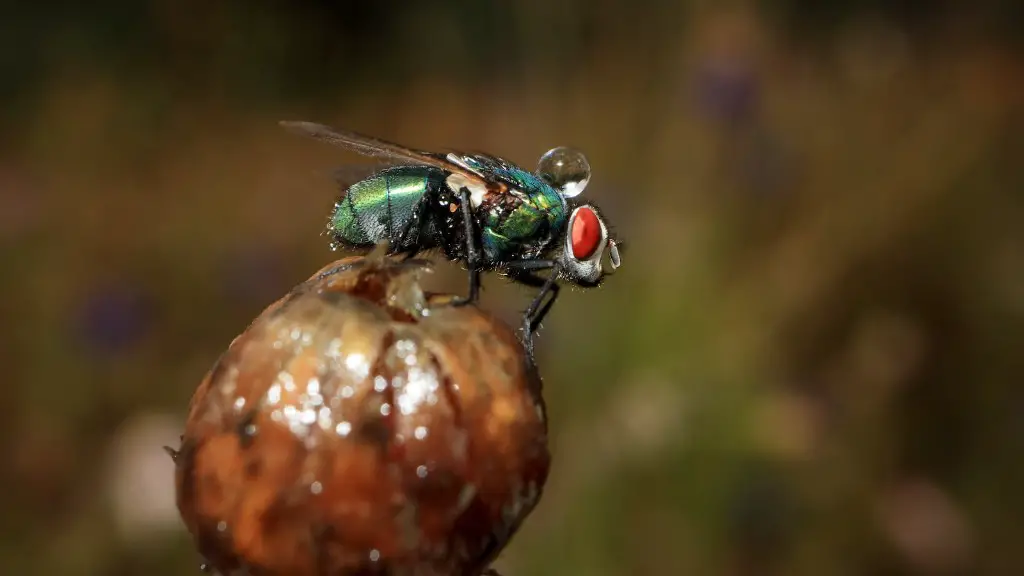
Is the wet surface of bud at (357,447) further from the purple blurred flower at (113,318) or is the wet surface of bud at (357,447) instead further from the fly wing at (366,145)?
the purple blurred flower at (113,318)

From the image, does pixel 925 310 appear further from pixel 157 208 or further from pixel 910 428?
pixel 157 208

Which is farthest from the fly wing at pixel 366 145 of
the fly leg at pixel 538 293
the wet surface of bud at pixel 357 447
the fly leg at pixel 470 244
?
the wet surface of bud at pixel 357 447

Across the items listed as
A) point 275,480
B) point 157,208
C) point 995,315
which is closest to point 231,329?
point 157,208

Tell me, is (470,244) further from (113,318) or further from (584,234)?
(113,318)

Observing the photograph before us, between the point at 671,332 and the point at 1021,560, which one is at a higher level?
the point at 671,332

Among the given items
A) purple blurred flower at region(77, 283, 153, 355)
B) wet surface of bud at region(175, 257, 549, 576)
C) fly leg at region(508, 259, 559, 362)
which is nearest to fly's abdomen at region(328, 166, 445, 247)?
fly leg at region(508, 259, 559, 362)

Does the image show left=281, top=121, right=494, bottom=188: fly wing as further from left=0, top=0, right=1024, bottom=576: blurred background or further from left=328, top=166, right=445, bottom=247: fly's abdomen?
left=0, top=0, right=1024, bottom=576: blurred background
